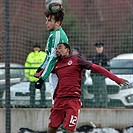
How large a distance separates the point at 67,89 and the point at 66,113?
0.33 metres

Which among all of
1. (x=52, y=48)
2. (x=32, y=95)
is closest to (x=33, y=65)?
(x=32, y=95)

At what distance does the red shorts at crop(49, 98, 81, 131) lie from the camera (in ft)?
27.1

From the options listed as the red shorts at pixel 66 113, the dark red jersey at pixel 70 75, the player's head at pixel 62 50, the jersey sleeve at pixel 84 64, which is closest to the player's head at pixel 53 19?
the player's head at pixel 62 50

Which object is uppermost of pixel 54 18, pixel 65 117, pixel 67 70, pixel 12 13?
pixel 12 13

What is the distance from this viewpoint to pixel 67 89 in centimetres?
832

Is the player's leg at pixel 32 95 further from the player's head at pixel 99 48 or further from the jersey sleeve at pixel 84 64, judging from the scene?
the jersey sleeve at pixel 84 64

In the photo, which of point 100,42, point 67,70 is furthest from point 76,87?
point 100,42

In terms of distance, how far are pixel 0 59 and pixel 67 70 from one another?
2946 mm

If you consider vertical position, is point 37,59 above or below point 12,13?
below

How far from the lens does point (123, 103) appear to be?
11672mm

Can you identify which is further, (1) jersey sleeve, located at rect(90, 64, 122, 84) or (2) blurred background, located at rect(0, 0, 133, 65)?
(2) blurred background, located at rect(0, 0, 133, 65)

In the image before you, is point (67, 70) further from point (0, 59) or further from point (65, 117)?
point (0, 59)

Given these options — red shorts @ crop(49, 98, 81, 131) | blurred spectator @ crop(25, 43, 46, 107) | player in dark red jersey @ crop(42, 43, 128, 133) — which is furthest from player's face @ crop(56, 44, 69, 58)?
blurred spectator @ crop(25, 43, 46, 107)

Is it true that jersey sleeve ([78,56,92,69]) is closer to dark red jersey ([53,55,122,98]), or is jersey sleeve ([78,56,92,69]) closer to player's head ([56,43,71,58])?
dark red jersey ([53,55,122,98])
